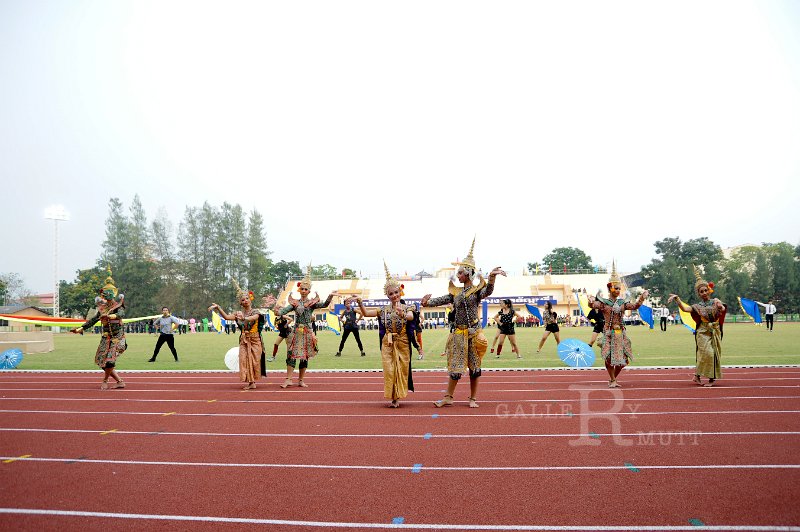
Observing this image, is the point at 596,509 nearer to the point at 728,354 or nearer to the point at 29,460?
the point at 29,460

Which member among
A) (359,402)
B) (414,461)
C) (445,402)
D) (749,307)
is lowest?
(359,402)

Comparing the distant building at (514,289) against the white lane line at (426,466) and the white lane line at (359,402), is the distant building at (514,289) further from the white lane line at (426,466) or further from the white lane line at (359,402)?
the white lane line at (426,466)

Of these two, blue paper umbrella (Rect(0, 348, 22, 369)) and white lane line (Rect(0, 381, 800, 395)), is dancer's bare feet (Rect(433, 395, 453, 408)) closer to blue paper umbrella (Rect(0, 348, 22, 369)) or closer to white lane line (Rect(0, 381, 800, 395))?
white lane line (Rect(0, 381, 800, 395))

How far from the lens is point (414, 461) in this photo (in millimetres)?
5645

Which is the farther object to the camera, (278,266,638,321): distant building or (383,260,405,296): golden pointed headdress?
(278,266,638,321): distant building

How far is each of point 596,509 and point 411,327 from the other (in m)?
5.20

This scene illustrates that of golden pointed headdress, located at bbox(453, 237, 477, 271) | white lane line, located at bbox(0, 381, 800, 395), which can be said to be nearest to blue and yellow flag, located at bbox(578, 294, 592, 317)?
white lane line, located at bbox(0, 381, 800, 395)

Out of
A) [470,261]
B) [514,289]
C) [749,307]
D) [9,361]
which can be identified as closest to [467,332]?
[470,261]

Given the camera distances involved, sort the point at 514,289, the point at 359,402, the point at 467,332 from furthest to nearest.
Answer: the point at 514,289 → the point at 359,402 → the point at 467,332

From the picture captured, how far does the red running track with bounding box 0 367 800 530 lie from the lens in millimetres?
4156

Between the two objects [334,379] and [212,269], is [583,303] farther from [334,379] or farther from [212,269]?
[212,269]

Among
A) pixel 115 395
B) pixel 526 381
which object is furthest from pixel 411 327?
pixel 115 395

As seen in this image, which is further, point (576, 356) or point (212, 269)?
point (212, 269)

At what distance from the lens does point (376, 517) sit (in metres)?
4.14
